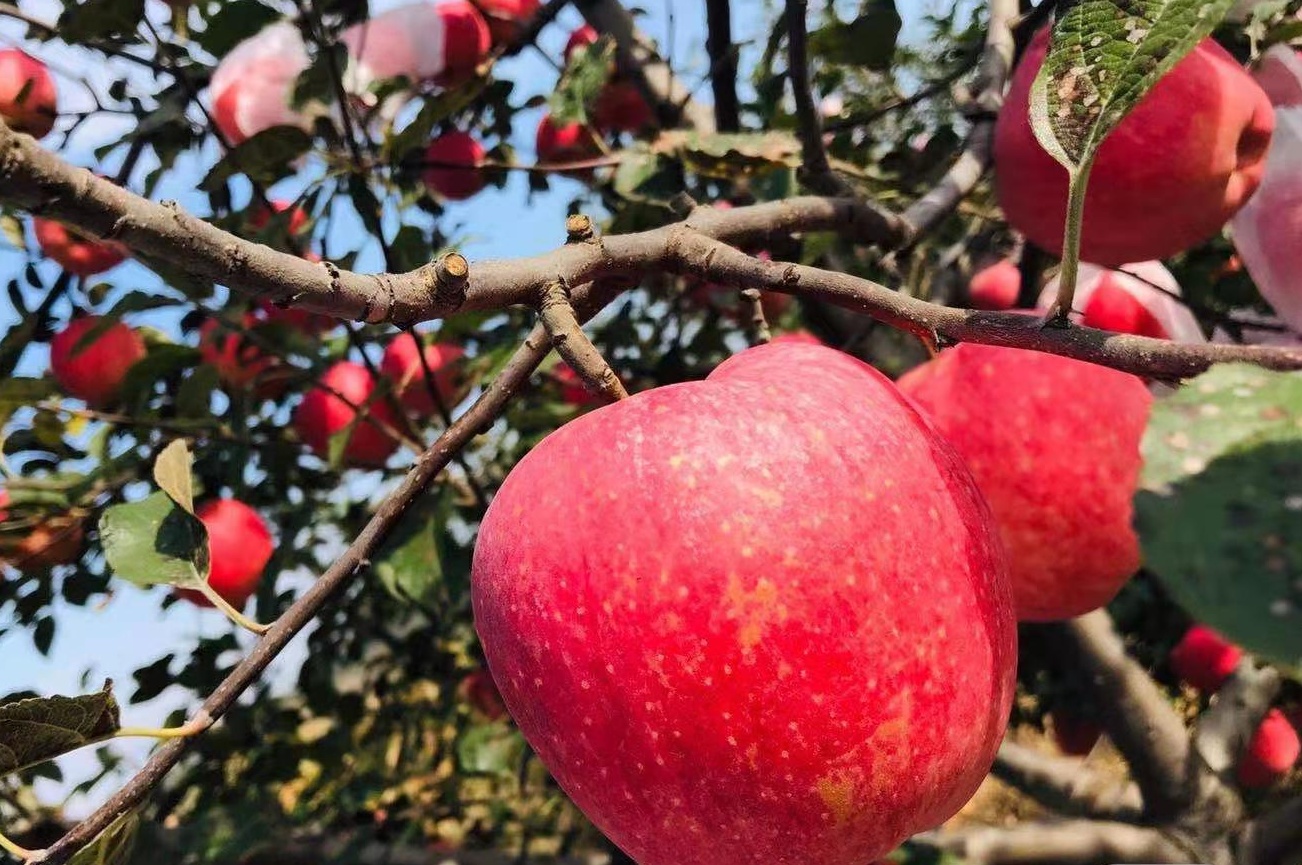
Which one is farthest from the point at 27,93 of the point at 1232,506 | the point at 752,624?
the point at 1232,506

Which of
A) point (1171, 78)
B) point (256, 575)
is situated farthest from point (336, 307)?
point (256, 575)

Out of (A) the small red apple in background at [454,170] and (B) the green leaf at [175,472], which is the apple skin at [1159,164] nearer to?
(B) the green leaf at [175,472]

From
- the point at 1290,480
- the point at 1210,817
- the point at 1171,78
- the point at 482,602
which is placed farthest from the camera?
the point at 1210,817

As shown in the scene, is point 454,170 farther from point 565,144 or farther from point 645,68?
point 645,68

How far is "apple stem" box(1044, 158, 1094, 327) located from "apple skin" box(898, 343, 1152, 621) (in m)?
0.29

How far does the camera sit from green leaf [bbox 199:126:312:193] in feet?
3.00

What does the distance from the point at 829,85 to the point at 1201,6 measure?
4.89 feet

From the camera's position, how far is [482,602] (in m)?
0.52

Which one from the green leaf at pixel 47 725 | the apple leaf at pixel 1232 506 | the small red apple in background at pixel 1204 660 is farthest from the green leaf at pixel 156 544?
the small red apple in background at pixel 1204 660

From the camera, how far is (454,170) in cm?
159

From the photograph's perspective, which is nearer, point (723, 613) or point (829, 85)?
point (723, 613)

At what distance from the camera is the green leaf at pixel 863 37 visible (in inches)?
42.6

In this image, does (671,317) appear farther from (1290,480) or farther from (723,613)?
(1290,480)

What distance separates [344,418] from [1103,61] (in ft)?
4.04
